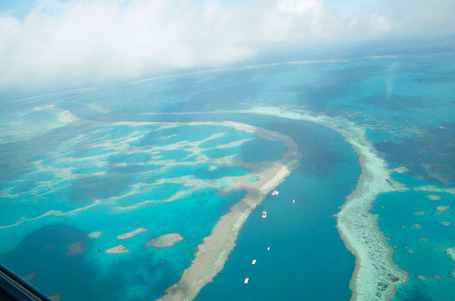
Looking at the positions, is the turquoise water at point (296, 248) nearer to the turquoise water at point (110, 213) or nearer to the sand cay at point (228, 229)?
the sand cay at point (228, 229)

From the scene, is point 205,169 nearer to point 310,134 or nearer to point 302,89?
point 310,134

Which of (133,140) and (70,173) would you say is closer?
(70,173)

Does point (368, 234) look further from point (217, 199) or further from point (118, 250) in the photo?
point (118, 250)

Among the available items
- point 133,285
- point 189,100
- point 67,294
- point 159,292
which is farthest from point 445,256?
point 189,100

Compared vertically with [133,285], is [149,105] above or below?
above

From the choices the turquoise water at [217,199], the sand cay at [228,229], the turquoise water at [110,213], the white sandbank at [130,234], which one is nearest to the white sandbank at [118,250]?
the turquoise water at [110,213]

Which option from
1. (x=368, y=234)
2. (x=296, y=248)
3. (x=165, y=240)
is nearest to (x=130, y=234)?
(x=165, y=240)
